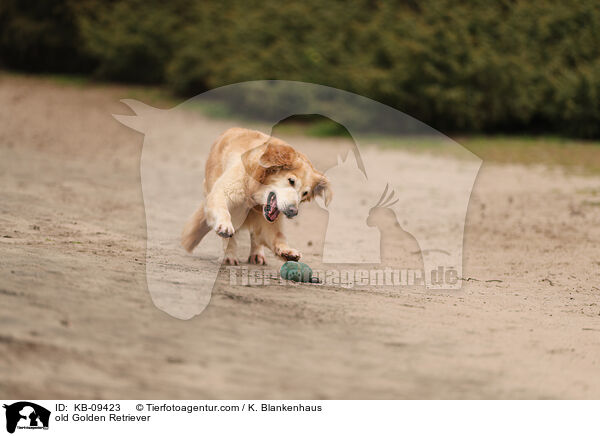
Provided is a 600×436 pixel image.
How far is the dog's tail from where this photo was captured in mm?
7133

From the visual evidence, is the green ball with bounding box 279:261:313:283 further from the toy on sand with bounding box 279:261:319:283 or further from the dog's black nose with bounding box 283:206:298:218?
the dog's black nose with bounding box 283:206:298:218

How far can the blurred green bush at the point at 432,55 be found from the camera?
1780cm

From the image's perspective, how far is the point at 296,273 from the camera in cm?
623

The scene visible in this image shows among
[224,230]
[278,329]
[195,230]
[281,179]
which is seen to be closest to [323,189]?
[281,179]

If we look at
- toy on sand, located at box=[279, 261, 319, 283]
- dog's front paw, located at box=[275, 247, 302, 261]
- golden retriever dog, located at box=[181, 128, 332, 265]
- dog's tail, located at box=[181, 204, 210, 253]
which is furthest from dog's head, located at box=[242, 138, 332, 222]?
dog's tail, located at box=[181, 204, 210, 253]

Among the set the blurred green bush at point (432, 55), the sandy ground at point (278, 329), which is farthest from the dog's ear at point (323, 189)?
the blurred green bush at point (432, 55)

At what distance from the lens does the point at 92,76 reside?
27562mm

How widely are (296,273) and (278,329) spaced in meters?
1.57

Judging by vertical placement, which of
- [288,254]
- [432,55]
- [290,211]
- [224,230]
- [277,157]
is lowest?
[288,254]

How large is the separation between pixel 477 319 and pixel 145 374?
8.47 feet

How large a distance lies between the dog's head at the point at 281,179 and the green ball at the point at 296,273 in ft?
1.38

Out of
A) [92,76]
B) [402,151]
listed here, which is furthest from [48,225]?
[92,76]

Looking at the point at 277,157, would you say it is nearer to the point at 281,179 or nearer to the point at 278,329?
the point at 281,179
